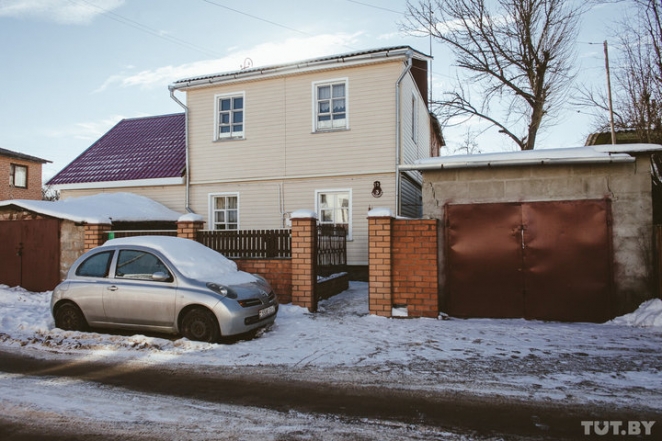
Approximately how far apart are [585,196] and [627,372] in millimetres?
3915

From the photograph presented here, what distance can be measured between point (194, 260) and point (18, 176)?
3128 centimetres

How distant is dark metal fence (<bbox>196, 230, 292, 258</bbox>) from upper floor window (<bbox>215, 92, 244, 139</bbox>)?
5.96 m

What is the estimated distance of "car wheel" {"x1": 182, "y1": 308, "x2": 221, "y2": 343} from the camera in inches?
250

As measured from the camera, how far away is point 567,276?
7.87m

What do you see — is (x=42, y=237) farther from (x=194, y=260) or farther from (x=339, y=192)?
(x=339, y=192)

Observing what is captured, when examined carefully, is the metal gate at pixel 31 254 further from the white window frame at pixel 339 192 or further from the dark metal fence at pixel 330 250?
the white window frame at pixel 339 192

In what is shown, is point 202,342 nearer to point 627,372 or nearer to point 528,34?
point 627,372

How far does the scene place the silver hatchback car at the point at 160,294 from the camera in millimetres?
6406

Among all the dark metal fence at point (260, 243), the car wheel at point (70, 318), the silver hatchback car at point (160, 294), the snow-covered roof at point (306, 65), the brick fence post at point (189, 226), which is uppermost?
the snow-covered roof at point (306, 65)

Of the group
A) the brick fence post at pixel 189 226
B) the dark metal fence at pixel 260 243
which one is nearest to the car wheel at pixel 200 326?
the dark metal fence at pixel 260 243

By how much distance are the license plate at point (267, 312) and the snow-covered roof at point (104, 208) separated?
6134mm

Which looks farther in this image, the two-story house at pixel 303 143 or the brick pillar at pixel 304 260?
the two-story house at pixel 303 143

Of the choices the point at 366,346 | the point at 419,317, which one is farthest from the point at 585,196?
the point at 366,346

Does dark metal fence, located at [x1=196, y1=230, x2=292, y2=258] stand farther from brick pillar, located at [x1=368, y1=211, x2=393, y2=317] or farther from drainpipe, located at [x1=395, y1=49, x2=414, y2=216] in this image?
drainpipe, located at [x1=395, y1=49, x2=414, y2=216]
